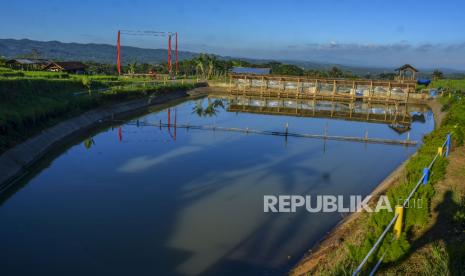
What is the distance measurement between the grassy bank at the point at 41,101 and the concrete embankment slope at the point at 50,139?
0.32 meters

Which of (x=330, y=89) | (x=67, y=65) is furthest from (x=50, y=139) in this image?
(x=67, y=65)

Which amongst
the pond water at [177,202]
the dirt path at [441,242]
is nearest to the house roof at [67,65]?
the pond water at [177,202]

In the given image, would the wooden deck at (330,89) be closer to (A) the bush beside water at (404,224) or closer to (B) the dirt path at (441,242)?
(A) the bush beside water at (404,224)

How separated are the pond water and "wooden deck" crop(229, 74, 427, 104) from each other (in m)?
22.9

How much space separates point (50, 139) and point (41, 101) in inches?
188

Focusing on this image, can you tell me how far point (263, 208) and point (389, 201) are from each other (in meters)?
4.14

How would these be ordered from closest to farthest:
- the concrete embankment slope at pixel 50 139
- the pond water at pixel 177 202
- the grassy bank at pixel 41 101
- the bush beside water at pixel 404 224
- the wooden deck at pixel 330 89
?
→ the bush beside water at pixel 404 224 < the pond water at pixel 177 202 < the concrete embankment slope at pixel 50 139 < the grassy bank at pixel 41 101 < the wooden deck at pixel 330 89

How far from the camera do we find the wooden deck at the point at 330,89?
1618 inches

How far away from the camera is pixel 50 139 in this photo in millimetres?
18672

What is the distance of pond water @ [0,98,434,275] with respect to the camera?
8312 millimetres

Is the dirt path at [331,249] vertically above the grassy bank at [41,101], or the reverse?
the grassy bank at [41,101]

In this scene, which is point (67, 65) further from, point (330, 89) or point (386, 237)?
point (386, 237)

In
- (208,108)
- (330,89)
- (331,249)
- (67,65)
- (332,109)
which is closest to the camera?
(331,249)

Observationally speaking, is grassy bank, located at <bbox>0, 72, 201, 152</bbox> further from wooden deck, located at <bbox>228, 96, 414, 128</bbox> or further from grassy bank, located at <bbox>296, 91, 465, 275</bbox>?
grassy bank, located at <bbox>296, 91, 465, 275</bbox>
